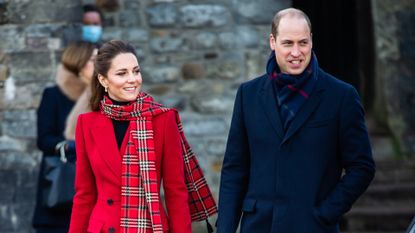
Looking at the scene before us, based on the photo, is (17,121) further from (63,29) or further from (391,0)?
(391,0)

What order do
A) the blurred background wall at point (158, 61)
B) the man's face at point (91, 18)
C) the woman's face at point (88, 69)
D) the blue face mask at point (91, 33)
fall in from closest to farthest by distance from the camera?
1. the woman's face at point (88, 69)
2. the blue face mask at point (91, 33)
3. the man's face at point (91, 18)
4. the blurred background wall at point (158, 61)

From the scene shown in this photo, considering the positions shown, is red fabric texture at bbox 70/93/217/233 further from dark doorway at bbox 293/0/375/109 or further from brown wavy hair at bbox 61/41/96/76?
dark doorway at bbox 293/0/375/109

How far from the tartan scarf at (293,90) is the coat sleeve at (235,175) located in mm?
235

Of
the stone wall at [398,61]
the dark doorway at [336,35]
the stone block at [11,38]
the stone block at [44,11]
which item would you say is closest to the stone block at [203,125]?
the stone block at [44,11]

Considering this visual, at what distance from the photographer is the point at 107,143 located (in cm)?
A: 505

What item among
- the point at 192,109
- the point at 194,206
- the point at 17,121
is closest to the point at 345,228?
the point at 192,109

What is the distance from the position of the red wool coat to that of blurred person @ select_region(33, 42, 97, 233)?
1.43 m

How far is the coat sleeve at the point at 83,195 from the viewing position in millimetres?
5039

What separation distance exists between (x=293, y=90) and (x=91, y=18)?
13.4ft

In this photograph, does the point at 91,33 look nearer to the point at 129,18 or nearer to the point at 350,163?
the point at 129,18

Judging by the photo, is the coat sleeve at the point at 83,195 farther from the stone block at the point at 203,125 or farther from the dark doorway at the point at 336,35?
the dark doorway at the point at 336,35

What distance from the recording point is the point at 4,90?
28.7 feet

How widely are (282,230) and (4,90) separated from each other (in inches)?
177

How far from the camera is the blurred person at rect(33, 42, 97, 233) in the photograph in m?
6.54
